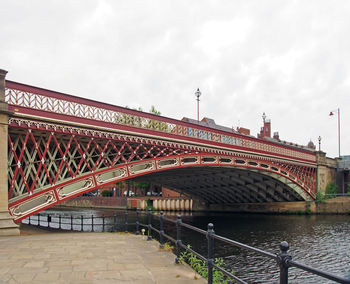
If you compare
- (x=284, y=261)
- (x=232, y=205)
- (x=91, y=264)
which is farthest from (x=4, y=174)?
(x=232, y=205)

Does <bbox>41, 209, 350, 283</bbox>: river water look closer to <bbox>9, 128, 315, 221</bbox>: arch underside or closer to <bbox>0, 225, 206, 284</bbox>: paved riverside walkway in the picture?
<bbox>9, 128, 315, 221</bbox>: arch underside

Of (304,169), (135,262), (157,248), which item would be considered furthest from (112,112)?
(304,169)

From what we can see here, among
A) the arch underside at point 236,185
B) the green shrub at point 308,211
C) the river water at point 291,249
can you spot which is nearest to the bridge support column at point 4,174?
the river water at point 291,249

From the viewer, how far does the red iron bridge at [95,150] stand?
15062mm

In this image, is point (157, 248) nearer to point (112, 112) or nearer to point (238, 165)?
point (112, 112)

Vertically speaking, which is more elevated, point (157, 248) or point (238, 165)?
point (238, 165)

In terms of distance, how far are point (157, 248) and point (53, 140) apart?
995 cm

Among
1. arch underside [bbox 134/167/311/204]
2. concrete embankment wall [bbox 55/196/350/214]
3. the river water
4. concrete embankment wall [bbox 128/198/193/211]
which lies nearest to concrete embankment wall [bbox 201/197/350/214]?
concrete embankment wall [bbox 55/196/350/214]

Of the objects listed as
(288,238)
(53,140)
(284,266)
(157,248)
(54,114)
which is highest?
(54,114)

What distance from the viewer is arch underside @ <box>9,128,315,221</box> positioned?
1521 cm

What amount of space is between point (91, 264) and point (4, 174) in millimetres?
8670

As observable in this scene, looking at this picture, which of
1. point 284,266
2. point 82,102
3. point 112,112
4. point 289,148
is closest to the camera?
point 284,266

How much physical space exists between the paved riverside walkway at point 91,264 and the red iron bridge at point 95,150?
615 cm

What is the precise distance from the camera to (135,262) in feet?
23.4
